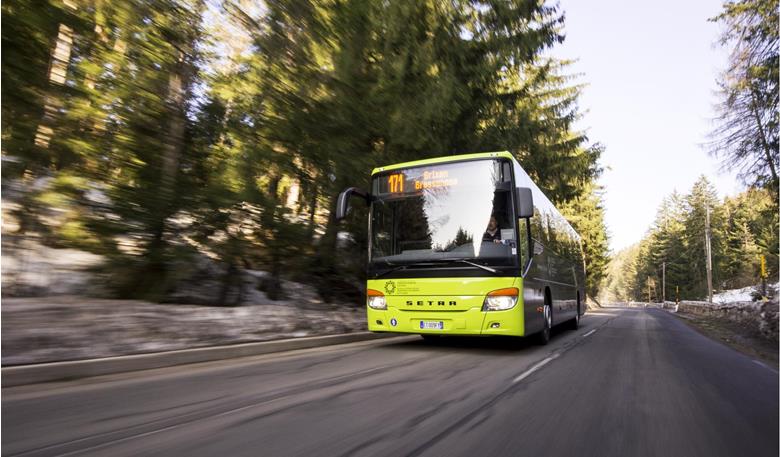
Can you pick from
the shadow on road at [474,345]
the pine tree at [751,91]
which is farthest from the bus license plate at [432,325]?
the pine tree at [751,91]

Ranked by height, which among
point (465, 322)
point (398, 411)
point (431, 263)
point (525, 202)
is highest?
point (525, 202)

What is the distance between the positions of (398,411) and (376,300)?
169 inches

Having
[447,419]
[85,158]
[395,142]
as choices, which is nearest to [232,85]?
[85,158]

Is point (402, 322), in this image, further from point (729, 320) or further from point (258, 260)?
point (729, 320)

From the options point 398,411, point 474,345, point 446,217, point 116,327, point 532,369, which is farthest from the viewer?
point 474,345

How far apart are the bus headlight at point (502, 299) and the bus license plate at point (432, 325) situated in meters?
0.76

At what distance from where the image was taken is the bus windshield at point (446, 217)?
766 cm

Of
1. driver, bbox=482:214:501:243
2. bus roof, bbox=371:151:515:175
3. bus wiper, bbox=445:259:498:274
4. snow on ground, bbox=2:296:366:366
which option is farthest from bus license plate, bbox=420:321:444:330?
bus roof, bbox=371:151:515:175

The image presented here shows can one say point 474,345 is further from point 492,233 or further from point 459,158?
point 459,158

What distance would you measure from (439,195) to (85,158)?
16.5 ft

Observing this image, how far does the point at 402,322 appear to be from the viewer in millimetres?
7973

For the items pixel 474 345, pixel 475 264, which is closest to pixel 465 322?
pixel 475 264

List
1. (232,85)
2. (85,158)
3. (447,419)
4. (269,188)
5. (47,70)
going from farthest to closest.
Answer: (269,188) → (232,85) → (85,158) → (47,70) → (447,419)

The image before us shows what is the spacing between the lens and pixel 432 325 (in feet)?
25.3
